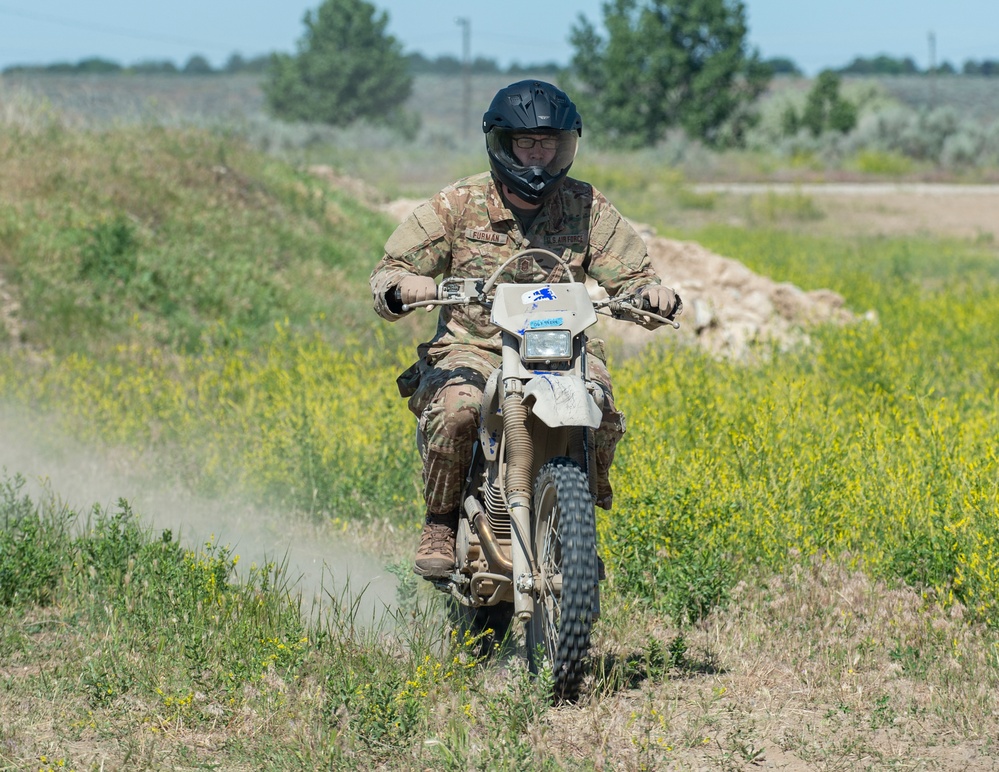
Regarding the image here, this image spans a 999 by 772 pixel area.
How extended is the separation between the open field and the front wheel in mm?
187

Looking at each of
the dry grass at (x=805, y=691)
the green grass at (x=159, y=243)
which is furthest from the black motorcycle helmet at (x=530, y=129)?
the green grass at (x=159, y=243)

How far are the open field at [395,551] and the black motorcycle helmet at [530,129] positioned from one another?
1770 mm

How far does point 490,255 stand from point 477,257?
57mm

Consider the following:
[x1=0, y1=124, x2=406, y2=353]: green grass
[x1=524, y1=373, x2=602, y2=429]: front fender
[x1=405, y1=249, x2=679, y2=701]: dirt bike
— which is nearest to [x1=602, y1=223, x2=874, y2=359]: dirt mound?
[x1=0, y1=124, x2=406, y2=353]: green grass

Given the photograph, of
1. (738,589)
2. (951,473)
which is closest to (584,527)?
(738,589)

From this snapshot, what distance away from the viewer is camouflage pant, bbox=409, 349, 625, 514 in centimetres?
494

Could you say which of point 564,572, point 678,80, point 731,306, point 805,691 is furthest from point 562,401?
point 678,80

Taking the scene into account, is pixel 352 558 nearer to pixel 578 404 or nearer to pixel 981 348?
pixel 578 404

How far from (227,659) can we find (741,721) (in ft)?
6.54

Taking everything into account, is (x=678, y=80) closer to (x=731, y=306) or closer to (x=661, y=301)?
(x=731, y=306)

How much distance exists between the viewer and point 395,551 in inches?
268

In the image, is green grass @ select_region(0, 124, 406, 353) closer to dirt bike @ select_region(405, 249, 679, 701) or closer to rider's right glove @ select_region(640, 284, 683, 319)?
dirt bike @ select_region(405, 249, 679, 701)

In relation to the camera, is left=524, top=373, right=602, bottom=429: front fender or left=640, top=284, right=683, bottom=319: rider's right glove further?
left=640, top=284, right=683, bottom=319: rider's right glove

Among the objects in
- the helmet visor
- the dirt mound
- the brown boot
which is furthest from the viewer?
the dirt mound
